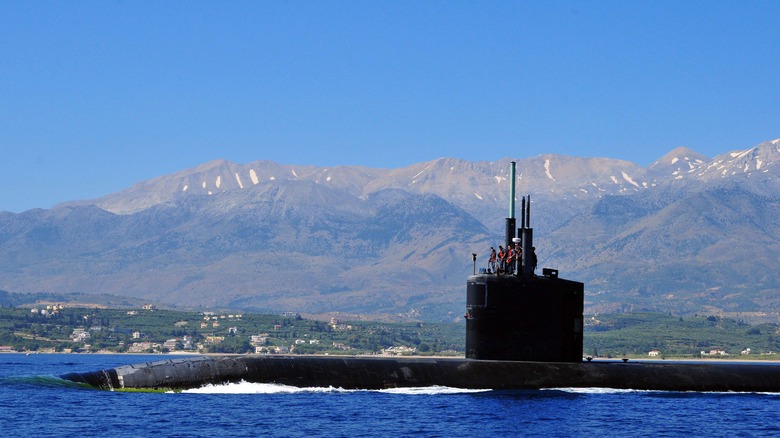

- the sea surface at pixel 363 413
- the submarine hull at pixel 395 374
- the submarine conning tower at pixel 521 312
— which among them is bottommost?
the sea surface at pixel 363 413

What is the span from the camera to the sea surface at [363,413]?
4900 centimetres

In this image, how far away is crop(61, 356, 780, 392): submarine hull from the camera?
185 ft

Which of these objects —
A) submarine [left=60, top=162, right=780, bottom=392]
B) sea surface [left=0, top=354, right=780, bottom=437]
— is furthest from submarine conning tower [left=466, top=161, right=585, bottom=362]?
sea surface [left=0, top=354, right=780, bottom=437]

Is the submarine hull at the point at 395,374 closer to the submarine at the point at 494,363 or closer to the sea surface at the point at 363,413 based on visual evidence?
the submarine at the point at 494,363

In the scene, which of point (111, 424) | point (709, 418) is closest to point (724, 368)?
point (709, 418)

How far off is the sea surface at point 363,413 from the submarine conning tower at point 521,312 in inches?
80.2

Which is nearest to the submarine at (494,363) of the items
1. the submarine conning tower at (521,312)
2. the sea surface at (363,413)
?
the submarine conning tower at (521,312)

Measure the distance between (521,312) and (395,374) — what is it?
22.3ft

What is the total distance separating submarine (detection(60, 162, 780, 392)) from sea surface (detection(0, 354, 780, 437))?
27.0 inches

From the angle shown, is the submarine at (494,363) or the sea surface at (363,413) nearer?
the sea surface at (363,413)

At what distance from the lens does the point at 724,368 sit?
6300cm

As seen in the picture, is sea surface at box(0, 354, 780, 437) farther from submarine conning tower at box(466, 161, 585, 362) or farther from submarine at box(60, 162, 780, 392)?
submarine conning tower at box(466, 161, 585, 362)

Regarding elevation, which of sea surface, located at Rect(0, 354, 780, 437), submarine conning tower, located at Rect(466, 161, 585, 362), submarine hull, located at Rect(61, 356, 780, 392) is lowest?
sea surface, located at Rect(0, 354, 780, 437)

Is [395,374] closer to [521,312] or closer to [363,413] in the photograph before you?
[363,413]
